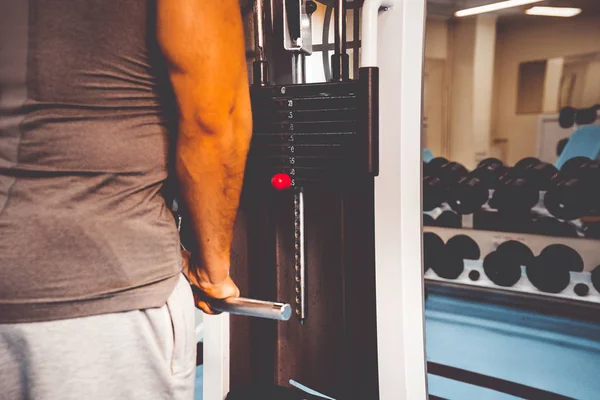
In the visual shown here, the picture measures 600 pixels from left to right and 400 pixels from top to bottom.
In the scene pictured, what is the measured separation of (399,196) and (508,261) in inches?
65.6

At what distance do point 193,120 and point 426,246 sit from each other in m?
2.13

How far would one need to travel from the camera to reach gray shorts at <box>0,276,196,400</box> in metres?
0.58

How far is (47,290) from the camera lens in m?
0.58

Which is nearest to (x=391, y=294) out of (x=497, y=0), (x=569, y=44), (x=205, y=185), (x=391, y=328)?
(x=391, y=328)

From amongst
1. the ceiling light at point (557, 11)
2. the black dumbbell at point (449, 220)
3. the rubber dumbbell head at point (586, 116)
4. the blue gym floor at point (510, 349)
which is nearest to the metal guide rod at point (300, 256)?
the blue gym floor at point (510, 349)

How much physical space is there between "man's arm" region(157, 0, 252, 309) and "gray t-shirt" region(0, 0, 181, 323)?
0.14ft

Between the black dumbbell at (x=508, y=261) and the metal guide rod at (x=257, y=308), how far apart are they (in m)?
1.87

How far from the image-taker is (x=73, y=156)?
60 cm

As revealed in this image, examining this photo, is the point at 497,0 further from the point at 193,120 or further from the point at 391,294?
the point at 193,120

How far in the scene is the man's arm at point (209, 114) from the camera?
2.05 ft

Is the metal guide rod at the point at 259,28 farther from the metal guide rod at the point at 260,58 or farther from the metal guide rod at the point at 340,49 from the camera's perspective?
the metal guide rod at the point at 340,49

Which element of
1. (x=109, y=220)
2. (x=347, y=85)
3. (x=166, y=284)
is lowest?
(x=166, y=284)

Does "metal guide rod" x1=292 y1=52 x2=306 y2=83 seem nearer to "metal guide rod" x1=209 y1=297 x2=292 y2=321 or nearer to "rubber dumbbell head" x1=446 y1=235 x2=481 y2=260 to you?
"metal guide rod" x1=209 y1=297 x2=292 y2=321

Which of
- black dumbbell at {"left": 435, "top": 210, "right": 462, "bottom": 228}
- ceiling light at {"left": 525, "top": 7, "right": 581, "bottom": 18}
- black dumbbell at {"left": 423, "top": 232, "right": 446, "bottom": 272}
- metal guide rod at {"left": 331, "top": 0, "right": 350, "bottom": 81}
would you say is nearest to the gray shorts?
metal guide rod at {"left": 331, "top": 0, "right": 350, "bottom": 81}
